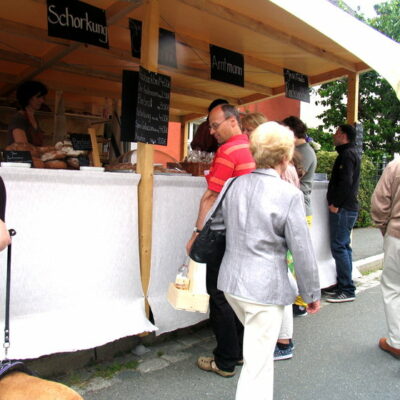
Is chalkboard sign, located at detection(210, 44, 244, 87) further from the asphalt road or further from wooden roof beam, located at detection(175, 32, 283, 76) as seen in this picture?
the asphalt road

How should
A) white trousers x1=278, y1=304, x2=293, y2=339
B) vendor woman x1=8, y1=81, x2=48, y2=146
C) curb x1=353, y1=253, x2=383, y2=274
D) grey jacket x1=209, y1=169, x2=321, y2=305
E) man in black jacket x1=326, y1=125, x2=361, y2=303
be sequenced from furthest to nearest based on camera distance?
curb x1=353, y1=253, x2=383, y2=274, man in black jacket x1=326, y1=125, x2=361, y2=303, vendor woman x1=8, y1=81, x2=48, y2=146, white trousers x1=278, y1=304, x2=293, y2=339, grey jacket x1=209, y1=169, x2=321, y2=305

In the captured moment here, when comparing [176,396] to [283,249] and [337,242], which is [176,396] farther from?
[337,242]

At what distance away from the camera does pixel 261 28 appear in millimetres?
4340

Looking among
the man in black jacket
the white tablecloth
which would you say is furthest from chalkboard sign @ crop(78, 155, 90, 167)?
the man in black jacket

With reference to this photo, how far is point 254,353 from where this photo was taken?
7.48ft

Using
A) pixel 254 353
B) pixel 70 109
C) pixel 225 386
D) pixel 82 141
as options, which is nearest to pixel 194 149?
pixel 82 141

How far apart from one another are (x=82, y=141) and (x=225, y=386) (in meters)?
2.54

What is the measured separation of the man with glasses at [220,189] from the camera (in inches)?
119

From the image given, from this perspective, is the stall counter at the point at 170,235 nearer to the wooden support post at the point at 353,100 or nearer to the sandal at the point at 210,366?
the sandal at the point at 210,366

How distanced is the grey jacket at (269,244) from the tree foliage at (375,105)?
1373 cm

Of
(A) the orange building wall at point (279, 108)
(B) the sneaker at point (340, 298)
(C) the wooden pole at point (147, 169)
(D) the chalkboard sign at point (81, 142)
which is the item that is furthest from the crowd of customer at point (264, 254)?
(A) the orange building wall at point (279, 108)

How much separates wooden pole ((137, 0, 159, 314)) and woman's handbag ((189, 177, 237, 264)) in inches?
38.8

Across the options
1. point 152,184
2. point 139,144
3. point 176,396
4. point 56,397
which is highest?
point 139,144

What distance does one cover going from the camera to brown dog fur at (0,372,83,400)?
57.7 inches
